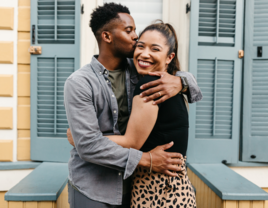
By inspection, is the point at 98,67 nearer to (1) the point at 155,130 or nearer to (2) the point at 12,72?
(1) the point at 155,130

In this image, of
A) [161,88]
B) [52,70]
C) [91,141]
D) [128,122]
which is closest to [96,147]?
[91,141]

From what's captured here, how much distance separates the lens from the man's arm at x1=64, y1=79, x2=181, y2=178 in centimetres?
118

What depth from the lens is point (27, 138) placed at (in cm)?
242

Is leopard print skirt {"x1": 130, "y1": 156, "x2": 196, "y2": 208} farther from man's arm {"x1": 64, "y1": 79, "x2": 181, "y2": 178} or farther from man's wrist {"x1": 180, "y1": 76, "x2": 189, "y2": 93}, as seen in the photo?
man's wrist {"x1": 180, "y1": 76, "x2": 189, "y2": 93}

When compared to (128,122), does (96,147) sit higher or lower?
lower

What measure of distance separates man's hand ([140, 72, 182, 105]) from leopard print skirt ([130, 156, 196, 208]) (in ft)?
1.36

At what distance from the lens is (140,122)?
114 centimetres

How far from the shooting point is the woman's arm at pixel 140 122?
1.14 meters

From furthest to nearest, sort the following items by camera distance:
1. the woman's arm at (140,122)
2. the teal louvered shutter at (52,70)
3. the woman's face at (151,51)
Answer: the teal louvered shutter at (52,70), the woman's face at (151,51), the woman's arm at (140,122)

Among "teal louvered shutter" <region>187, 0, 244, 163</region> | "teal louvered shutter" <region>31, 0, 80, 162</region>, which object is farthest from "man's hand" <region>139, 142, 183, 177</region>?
"teal louvered shutter" <region>31, 0, 80, 162</region>

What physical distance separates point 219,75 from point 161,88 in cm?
141

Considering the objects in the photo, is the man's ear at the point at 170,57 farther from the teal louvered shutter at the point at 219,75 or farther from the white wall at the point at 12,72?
the white wall at the point at 12,72

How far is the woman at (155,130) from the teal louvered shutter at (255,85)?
1.42 metres

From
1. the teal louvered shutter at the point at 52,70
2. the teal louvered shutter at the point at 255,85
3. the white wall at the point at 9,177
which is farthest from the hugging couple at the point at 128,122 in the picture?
the white wall at the point at 9,177
